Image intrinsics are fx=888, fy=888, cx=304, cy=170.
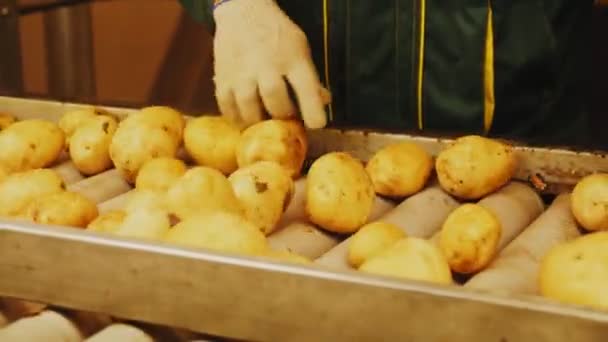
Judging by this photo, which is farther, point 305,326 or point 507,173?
point 507,173

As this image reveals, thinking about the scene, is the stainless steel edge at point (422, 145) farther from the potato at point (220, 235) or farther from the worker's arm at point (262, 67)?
the potato at point (220, 235)

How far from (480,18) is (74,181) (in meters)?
0.77

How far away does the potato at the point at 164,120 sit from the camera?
4.05 feet

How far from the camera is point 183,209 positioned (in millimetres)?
968

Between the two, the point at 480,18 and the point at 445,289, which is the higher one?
the point at 480,18

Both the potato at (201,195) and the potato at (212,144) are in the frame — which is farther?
the potato at (212,144)

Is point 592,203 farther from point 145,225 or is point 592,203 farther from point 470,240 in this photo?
point 145,225

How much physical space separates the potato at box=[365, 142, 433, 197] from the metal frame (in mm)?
405

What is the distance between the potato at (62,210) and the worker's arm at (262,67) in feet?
1.06

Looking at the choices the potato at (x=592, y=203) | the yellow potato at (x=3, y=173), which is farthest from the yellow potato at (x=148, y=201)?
the potato at (x=592, y=203)

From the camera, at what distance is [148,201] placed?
1.00 metres

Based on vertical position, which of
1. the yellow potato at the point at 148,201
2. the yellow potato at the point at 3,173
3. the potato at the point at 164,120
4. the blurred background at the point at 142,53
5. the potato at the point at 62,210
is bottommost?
the blurred background at the point at 142,53

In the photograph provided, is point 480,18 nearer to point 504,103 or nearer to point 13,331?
point 504,103

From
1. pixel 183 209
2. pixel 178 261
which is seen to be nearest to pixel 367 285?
pixel 178 261
